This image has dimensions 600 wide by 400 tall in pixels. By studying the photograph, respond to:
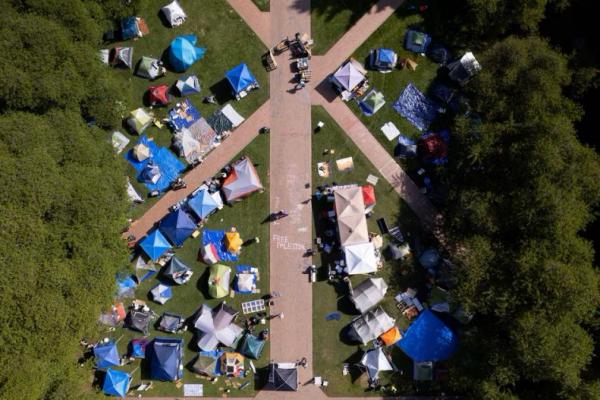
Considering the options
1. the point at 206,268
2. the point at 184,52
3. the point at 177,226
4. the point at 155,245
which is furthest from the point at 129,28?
the point at 206,268

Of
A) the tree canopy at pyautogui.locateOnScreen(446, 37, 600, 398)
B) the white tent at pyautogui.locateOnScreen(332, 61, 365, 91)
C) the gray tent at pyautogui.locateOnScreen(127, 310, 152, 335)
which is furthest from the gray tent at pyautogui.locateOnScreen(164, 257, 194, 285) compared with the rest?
the tree canopy at pyautogui.locateOnScreen(446, 37, 600, 398)

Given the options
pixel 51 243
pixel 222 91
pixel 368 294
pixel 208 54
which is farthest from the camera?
pixel 208 54

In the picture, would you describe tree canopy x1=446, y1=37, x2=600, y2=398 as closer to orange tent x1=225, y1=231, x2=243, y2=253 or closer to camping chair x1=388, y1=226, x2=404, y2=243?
camping chair x1=388, y1=226, x2=404, y2=243

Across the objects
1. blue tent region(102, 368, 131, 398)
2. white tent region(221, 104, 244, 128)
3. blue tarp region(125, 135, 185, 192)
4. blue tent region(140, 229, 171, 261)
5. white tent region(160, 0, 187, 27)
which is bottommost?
blue tent region(102, 368, 131, 398)

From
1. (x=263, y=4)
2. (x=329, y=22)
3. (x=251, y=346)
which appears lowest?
(x=251, y=346)

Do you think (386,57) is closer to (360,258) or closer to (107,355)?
(360,258)

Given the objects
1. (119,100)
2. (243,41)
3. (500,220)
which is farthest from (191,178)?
(500,220)
